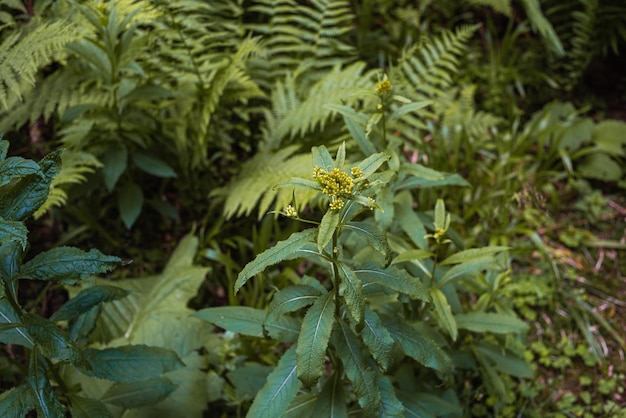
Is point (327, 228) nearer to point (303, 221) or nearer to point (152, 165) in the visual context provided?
point (303, 221)

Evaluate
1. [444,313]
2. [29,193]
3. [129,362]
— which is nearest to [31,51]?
[29,193]

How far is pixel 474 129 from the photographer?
383 centimetres

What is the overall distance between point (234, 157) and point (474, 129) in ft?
5.09

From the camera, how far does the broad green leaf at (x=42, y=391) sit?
174cm

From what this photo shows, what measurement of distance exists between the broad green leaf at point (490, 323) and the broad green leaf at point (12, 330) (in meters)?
1.56

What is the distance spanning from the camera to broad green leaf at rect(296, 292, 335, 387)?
5.64 ft

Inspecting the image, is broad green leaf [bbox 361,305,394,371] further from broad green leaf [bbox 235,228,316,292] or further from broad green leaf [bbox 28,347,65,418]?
broad green leaf [bbox 28,347,65,418]

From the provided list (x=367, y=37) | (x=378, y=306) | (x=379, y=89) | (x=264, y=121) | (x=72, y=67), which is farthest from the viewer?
(x=367, y=37)

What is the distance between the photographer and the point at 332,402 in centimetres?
203

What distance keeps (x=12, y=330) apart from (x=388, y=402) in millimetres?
1223

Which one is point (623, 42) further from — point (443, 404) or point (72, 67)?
point (72, 67)

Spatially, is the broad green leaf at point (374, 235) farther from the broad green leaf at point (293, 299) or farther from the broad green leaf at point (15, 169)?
the broad green leaf at point (15, 169)

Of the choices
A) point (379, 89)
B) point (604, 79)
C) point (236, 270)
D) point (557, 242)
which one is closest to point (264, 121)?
point (236, 270)

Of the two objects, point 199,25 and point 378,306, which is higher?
point 199,25
